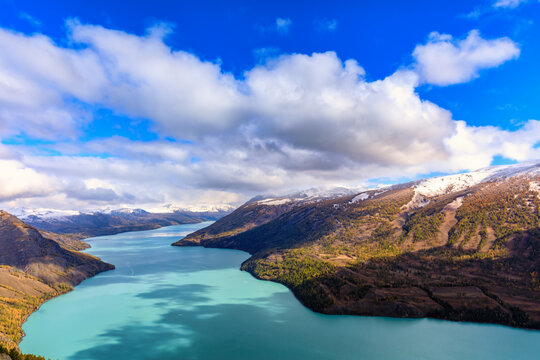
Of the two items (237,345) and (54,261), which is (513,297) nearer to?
(237,345)

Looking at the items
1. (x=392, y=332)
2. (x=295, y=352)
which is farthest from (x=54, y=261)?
(x=392, y=332)

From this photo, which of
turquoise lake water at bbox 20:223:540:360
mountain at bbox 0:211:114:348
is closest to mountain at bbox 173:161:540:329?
turquoise lake water at bbox 20:223:540:360

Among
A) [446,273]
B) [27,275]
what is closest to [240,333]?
[446,273]

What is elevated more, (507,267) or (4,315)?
(507,267)

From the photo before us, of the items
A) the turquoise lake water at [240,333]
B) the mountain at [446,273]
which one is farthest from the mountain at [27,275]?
the mountain at [446,273]

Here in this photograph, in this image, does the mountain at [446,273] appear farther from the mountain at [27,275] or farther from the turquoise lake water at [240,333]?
the mountain at [27,275]

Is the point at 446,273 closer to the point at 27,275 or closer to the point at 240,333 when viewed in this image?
the point at 240,333
